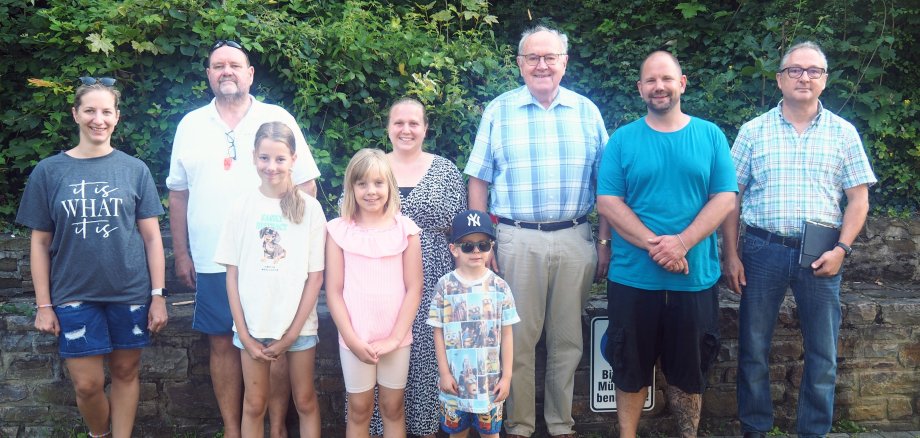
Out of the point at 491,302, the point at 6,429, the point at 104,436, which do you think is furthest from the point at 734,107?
the point at 6,429

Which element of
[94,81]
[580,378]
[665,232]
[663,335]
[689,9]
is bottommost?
[580,378]

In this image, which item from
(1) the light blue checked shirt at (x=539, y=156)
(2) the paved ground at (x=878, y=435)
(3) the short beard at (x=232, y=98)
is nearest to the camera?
(3) the short beard at (x=232, y=98)

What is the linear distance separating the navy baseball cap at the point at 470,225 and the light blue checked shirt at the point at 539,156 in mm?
460

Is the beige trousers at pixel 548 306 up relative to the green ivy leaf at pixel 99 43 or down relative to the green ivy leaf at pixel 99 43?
down

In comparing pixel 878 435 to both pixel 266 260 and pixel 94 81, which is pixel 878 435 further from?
pixel 94 81

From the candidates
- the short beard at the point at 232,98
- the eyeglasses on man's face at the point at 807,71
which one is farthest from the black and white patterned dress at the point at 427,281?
the eyeglasses on man's face at the point at 807,71

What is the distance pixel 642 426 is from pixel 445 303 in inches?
66.3

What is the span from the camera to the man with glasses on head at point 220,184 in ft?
11.1

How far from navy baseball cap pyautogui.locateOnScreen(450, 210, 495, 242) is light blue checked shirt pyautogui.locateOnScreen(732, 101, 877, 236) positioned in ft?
4.80

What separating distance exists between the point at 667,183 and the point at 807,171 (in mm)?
774

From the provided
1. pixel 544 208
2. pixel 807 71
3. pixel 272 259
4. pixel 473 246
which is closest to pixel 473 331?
pixel 473 246

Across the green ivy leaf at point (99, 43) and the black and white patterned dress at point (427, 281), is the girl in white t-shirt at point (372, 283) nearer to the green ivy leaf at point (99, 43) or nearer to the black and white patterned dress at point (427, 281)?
the black and white patterned dress at point (427, 281)

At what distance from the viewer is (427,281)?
3.46 m

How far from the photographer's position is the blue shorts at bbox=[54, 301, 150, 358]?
324 centimetres
